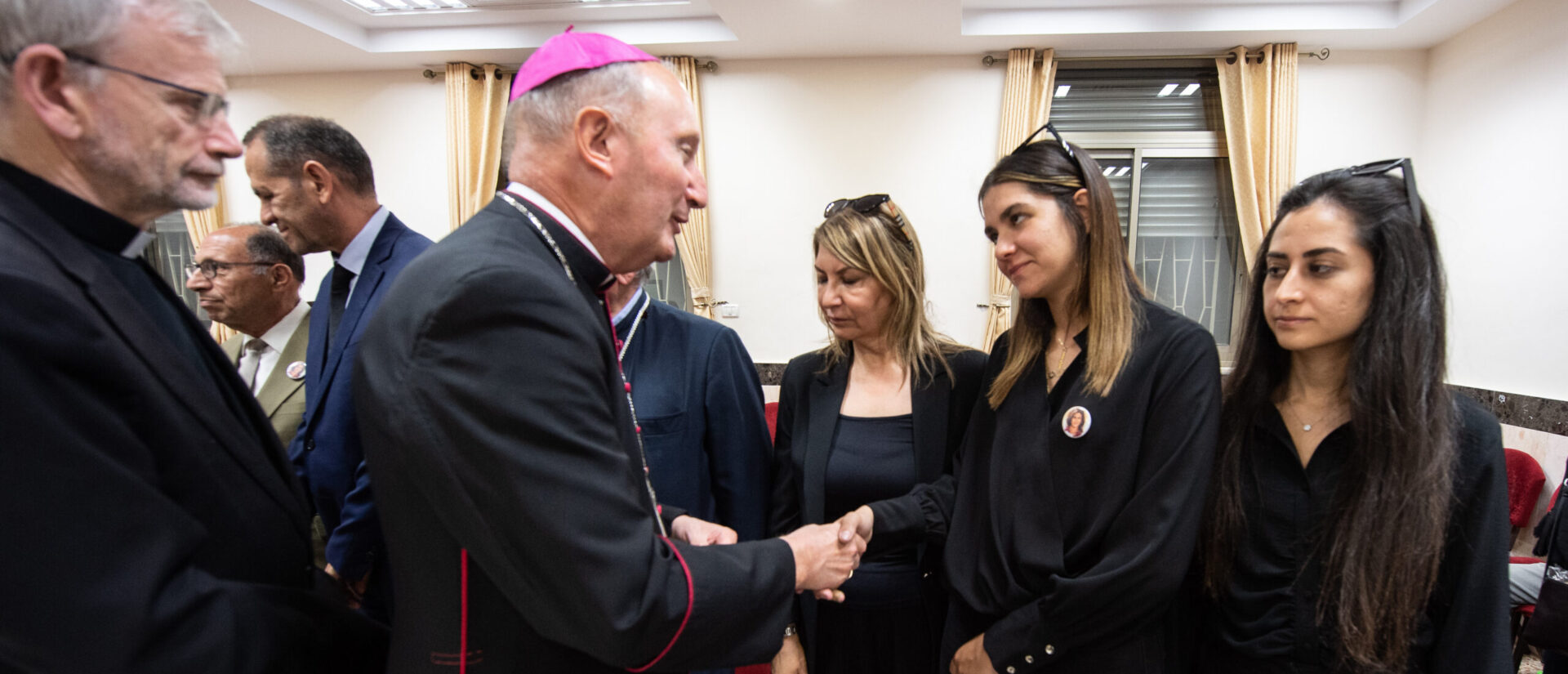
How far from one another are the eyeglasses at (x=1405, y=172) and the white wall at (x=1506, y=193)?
11.3ft

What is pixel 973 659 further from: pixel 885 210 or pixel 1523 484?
pixel 1523 484

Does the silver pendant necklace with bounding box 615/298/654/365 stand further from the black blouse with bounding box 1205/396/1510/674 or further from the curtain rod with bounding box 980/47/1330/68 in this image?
the curtain rod with bounding box 980/47/1330/68

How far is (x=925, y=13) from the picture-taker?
4.88 m

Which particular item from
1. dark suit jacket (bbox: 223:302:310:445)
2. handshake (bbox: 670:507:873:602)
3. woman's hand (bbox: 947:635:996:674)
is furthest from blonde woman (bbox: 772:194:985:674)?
dark suit jacket (bbox: 223:302:310:445)

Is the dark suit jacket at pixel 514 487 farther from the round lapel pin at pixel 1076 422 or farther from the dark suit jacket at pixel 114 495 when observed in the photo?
the round lapel pin at pixel 1076 422

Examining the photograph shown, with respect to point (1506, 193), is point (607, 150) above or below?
below

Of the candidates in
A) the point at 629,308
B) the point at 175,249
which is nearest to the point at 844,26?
the point at 629,308

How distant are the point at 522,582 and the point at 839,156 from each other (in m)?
5.46

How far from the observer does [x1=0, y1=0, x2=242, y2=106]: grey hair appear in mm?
768

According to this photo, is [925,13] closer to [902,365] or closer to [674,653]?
[902,365]

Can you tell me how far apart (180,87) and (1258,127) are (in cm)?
666

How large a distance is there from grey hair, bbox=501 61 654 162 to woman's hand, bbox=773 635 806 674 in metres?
1.36

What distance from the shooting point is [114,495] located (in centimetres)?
69

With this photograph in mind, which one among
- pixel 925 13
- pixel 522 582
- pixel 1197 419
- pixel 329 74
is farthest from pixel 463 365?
pixel 329 74
